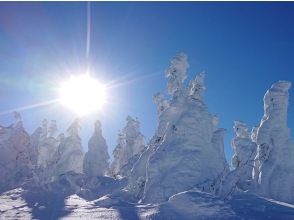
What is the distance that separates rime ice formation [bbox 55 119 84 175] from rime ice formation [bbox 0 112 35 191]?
25.1 ft

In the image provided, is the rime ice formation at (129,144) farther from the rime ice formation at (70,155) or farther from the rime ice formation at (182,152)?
the rime ice formation at (182,152)

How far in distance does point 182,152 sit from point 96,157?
127ft

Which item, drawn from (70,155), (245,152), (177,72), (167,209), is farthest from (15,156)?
→ (167,209)

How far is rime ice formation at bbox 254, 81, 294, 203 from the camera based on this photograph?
237 feet

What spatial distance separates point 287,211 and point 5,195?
195 ft

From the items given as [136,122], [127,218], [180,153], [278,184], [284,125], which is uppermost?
[136,122]

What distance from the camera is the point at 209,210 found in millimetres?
55094

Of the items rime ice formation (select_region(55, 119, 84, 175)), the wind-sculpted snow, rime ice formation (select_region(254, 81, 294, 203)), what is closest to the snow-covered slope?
the wind-sculpted snow

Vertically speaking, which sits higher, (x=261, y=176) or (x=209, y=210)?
(x=261, y=176)

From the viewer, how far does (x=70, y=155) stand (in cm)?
11356

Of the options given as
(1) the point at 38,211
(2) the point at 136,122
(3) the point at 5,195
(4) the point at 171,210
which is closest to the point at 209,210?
(4) the point at 171,210

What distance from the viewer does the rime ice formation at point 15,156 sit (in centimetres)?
10491

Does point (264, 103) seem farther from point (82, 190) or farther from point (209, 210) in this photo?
point (82, 190)

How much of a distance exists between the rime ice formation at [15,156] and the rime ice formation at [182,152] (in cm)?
3967
